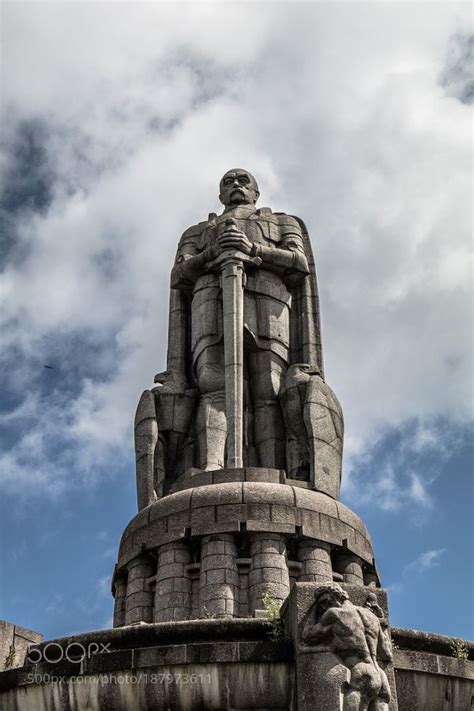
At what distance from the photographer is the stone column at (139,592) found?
15469 mm

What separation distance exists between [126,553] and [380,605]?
6632 mm

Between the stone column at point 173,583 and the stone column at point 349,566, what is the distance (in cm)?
244

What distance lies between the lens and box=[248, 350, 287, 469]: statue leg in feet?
58.4

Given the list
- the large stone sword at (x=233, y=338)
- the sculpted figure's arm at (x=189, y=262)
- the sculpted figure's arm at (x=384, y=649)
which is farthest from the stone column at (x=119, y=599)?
the sculpted figure's arm at (x=384, y=649)

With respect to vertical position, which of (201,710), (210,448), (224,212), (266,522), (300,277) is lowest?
(201,710)

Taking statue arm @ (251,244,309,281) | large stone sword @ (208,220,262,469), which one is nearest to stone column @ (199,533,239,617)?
large stone sword @ (208,220,262,469)

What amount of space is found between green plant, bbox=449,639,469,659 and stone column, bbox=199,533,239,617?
→ 3944 mm

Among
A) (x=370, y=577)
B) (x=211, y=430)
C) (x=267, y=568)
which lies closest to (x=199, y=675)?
(x=267, y=568)

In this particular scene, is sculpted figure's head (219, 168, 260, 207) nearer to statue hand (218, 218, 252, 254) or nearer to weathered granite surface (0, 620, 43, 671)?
statue hand (218, 218, 252, 254)

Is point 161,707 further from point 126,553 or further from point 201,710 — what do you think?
point 126,553

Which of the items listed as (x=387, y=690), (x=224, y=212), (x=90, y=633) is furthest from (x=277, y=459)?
(x=387, y=690)

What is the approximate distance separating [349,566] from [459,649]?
4.70 metres

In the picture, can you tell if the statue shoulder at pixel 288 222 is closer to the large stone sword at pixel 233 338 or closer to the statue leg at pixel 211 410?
the large stone sword at pixel 233 338

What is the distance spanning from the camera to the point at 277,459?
17.8 metres
